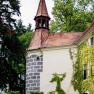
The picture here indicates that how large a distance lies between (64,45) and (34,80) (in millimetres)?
4798

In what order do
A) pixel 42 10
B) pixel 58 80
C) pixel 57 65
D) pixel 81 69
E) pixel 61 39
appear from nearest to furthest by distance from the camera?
pixel 81 69 → pixel 58 80 → pixel 57 65 → pixel 61 39 → pixel 42 10

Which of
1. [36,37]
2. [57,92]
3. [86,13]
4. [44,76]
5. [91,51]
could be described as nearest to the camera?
[91,51]

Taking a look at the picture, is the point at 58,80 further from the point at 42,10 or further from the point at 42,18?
the point at 42,10

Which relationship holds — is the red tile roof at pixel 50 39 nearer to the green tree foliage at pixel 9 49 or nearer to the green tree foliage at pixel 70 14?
the green tree foliage at pixel 9 49

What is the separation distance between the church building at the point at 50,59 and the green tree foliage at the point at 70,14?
11499 millimetres

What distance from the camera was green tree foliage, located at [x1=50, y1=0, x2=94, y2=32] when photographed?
5425 centimetres

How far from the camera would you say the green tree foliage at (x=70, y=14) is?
54.2 metres

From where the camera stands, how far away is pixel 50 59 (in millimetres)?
39469

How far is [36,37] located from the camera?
140 ft

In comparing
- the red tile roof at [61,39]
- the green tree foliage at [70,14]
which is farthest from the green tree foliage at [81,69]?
the green tree foliage at [70,14]

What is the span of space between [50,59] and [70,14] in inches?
675

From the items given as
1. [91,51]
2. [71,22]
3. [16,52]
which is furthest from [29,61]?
[71,22]

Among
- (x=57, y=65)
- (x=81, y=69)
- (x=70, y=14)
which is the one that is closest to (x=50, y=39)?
(x=57, y=65)

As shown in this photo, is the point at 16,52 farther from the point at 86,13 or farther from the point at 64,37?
the point at 86,13
